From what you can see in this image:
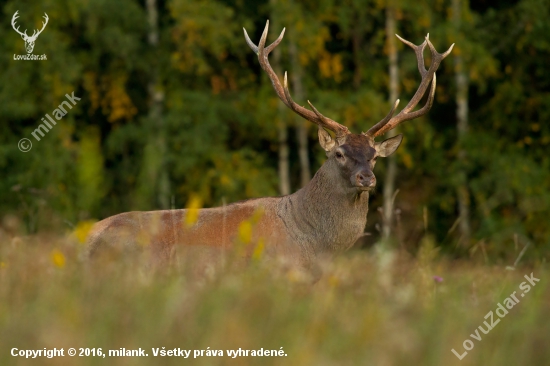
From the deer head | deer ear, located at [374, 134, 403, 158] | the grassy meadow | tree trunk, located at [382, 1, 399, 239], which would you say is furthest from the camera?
tree trunk, located at [382, 1, 399, 239]

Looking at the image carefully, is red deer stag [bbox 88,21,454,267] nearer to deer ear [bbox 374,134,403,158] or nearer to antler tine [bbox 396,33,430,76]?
deer ear [bbox 374,134,403,158]

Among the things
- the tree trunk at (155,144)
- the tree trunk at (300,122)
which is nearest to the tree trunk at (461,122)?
the tree trunk at (300,122)

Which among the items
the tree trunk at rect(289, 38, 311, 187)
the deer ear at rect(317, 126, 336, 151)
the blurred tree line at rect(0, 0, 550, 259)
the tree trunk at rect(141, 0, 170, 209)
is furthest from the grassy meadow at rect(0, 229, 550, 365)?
the tree trunk at rect(289, 38, 311, 187)

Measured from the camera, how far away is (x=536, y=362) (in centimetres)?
333

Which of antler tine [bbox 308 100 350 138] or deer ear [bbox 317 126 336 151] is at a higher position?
antler tine [bbox 308 100 350 138]

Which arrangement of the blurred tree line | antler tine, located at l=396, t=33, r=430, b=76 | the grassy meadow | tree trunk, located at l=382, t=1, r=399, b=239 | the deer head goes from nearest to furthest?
the grassy meadow → the deer head → antler tine, located at l=396, t=33, r=430, b=76 → the blurred tree line → tree trunk, located at l=382, t=1, r=399, b=239

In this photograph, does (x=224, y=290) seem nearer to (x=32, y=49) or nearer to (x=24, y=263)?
(x=24, y=263)

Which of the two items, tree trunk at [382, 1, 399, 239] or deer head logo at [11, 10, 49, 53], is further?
tree trunk at [382, 1, 399, 239]

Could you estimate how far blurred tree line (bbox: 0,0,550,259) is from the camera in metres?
16.2

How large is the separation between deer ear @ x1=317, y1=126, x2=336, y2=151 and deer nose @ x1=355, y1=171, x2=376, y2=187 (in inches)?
24.5

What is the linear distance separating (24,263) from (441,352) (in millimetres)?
2021

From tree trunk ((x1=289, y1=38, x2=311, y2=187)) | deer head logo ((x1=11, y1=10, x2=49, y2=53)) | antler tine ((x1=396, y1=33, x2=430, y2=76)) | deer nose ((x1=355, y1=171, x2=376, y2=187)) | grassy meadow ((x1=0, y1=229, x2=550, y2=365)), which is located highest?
deer head logo ((x1=11, y1=10, x2=49, y2=53))

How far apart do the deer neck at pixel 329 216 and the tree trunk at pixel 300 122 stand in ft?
32.2

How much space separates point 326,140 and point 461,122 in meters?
11.2
